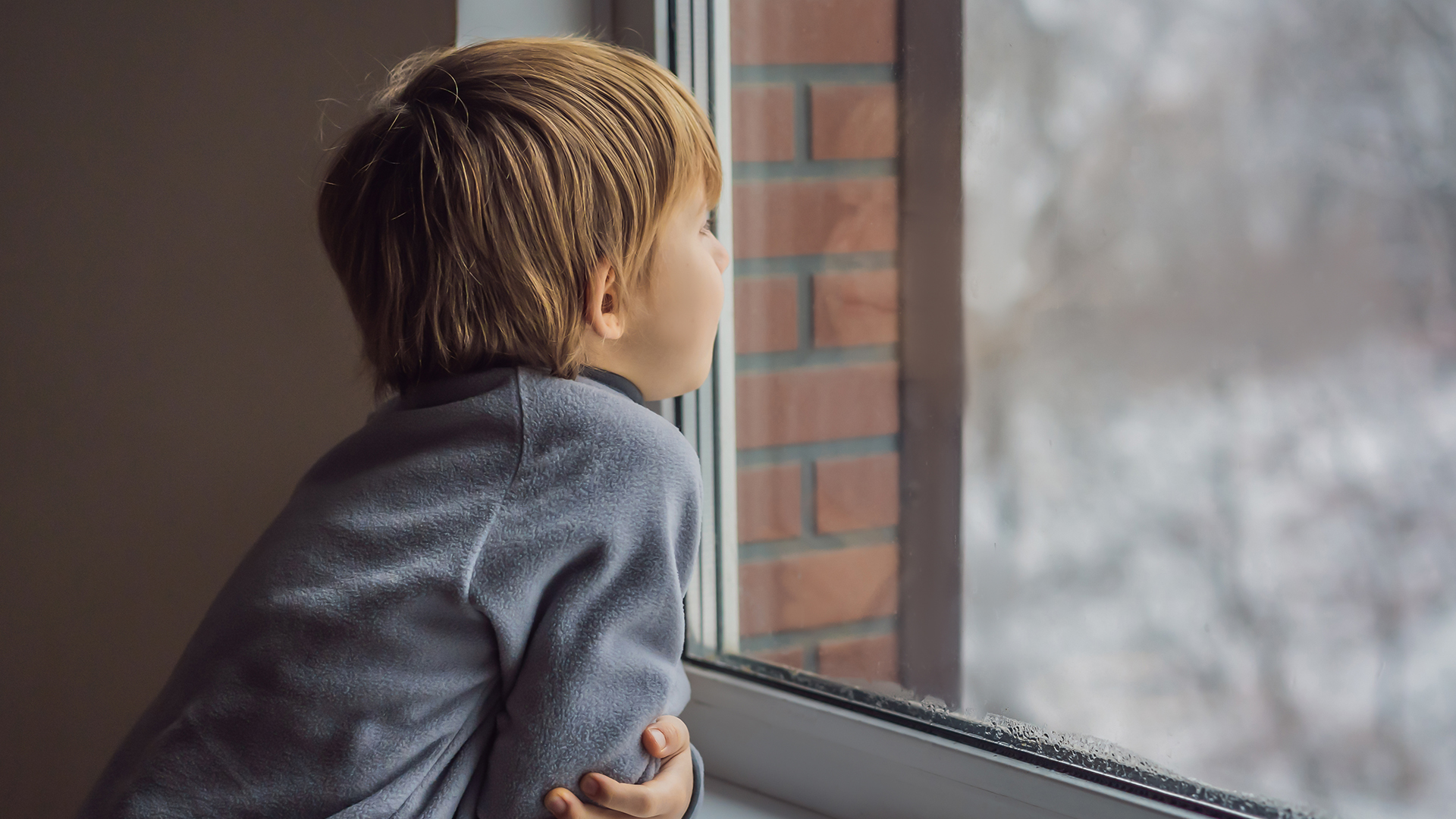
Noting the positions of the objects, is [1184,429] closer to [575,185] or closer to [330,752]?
[575,185]

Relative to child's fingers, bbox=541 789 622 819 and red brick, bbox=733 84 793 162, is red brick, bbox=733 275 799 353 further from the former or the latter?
child's fingers, bbox=541 789 622 819

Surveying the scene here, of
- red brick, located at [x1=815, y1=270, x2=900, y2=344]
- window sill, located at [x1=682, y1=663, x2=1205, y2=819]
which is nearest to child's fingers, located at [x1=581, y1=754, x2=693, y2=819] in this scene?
window sill, located at [x1=682, y1=663, x2=1205, y2=819]

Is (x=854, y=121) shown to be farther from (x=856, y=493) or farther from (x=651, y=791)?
(x=651, y=791)

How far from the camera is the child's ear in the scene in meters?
0.66

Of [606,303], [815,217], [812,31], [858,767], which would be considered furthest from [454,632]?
[812,31]

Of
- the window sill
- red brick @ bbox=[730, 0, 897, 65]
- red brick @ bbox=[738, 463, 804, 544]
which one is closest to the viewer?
the window sill

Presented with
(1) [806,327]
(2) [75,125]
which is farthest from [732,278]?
(2) [75,125]

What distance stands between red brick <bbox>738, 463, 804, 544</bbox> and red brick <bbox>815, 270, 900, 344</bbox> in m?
0.13

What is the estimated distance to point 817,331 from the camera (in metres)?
0.92

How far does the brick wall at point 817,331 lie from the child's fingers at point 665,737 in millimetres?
261

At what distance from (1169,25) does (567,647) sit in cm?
56

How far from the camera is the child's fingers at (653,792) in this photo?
24.0 inches

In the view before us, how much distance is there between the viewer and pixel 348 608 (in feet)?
1.98

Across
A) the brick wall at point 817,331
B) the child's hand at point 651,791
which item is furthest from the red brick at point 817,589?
the child's hand at point 651,791
